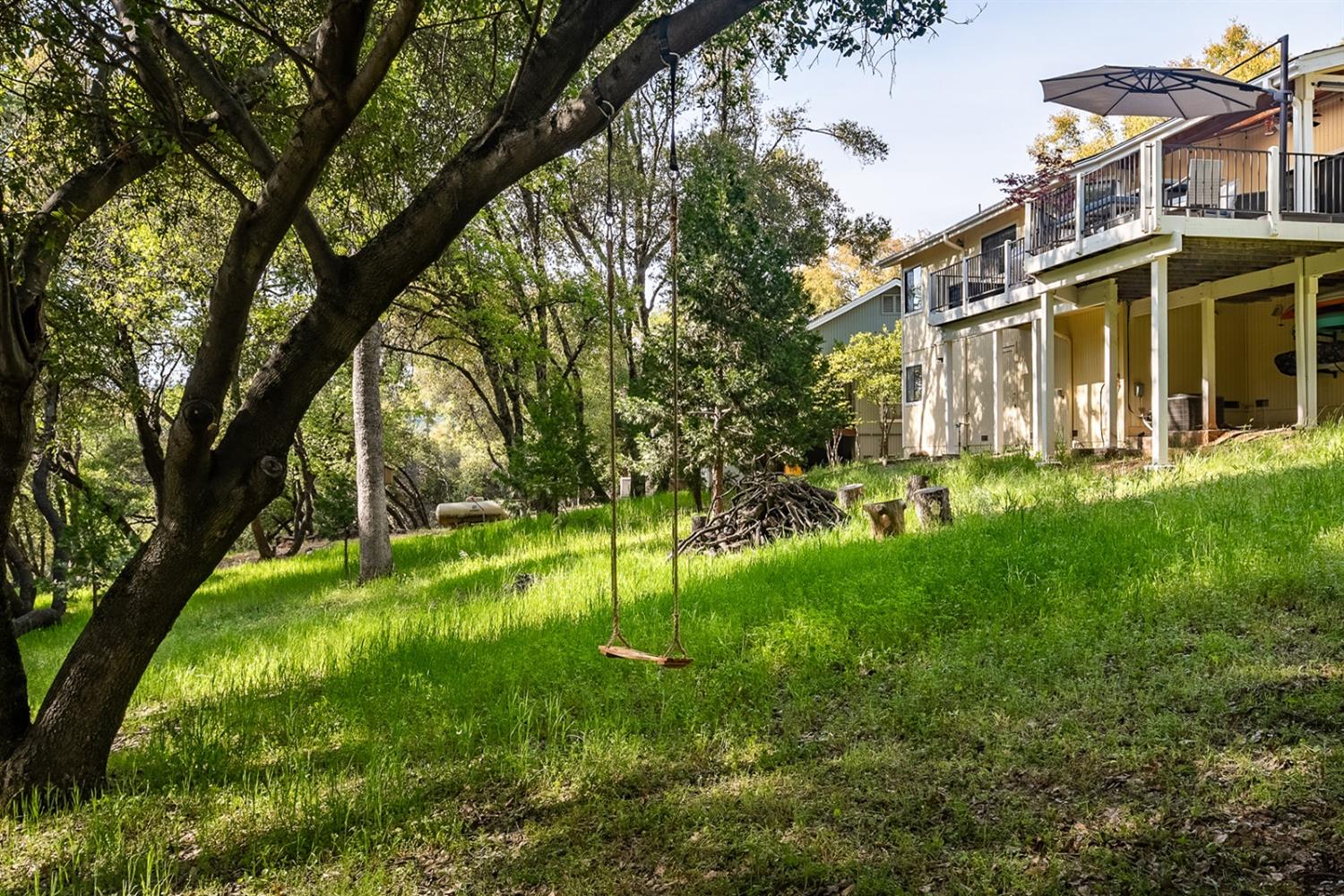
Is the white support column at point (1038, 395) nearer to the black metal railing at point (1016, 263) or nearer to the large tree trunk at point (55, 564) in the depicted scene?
the black metal railing at point (1016, 263)

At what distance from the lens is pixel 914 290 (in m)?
20.9

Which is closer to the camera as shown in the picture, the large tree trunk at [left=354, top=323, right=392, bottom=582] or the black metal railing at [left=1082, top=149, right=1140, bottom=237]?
the black metal railing at [left=1082, top=149, right=1140, bottom=237]

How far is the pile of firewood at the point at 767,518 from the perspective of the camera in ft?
29.5

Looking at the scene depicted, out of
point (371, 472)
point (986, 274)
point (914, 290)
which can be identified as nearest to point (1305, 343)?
point (986, 274)

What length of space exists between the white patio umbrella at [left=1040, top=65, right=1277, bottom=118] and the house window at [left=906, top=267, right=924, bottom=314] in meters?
9.24

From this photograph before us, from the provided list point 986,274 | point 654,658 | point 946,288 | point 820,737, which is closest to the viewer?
point 654,658

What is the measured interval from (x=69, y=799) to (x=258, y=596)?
27.6ft

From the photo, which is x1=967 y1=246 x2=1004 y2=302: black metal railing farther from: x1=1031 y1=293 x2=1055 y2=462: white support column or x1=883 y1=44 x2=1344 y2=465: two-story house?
x1=1031 y1=293 x2=1055 y2=462: white support column

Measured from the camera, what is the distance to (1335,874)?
2.52 meters

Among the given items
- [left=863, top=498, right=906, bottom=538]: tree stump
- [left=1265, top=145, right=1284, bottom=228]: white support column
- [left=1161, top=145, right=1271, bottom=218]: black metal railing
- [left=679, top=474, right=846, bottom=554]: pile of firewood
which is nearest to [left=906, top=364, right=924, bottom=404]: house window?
[left=1161, top=145, right=1271, bottom=218]: black metal railing

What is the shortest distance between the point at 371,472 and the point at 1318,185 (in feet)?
45.5

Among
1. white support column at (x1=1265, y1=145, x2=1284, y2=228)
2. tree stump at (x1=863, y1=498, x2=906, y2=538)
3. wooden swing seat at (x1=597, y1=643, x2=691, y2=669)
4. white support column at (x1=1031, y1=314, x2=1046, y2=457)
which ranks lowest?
wooden swing seat at (x1=597, y1=643, x2=691, y2=669)

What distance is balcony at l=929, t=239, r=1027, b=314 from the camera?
15038 millimetres

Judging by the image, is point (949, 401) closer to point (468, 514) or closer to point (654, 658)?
point (468, 514)
